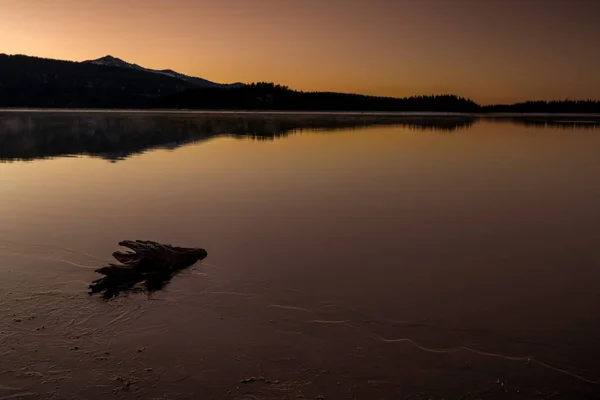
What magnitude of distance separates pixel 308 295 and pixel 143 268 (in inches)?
138

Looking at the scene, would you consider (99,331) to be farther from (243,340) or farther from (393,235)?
(393,235)

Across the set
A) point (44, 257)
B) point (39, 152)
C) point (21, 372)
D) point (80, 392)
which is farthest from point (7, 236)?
point (39, 152)

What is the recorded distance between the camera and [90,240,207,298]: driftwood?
937 centimetres

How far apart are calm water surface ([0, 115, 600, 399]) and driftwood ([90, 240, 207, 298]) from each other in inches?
12.3

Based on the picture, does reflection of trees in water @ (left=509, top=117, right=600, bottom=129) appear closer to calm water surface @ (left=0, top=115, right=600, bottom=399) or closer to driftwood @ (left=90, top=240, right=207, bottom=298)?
calm water surface @ (left=0, top=115, right=600, bottom=399)

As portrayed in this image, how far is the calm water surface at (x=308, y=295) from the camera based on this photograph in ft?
21.0

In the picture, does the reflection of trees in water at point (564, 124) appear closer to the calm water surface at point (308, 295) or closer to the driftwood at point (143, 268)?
the calm water surface at point (308, 295)

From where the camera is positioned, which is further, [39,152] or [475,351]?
[39,152]

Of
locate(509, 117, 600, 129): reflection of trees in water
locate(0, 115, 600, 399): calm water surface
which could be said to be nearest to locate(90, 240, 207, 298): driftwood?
locate(0, 115, 600, 399): calm water surface

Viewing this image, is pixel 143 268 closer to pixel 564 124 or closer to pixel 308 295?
pixel 308 295

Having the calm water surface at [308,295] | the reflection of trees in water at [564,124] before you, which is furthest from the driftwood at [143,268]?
the reflection of trees in water at [564,124]

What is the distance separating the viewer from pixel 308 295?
9266mm

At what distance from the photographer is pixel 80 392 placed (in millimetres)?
5852

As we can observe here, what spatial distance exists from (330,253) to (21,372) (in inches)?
288
